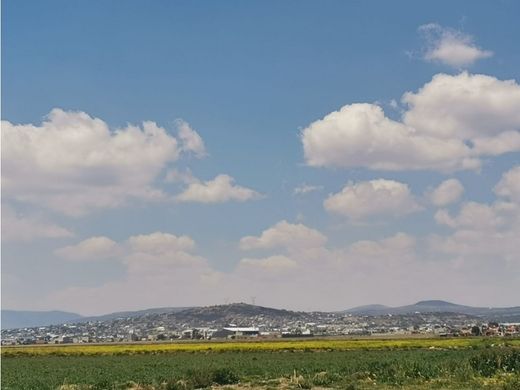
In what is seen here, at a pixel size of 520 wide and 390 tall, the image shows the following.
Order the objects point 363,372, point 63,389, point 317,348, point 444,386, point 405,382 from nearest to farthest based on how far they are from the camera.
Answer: point 444,386
point 405,382
point 63,389
point 363,372
point 317,348

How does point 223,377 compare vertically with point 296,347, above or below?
above

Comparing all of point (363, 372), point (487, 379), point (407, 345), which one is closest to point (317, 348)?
point (407, 345)

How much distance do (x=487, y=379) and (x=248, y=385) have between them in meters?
13.0

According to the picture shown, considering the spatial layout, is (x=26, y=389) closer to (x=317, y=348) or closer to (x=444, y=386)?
(x=444, y=386)

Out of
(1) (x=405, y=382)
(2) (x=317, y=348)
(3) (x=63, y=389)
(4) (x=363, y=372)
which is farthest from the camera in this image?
(2) (x=317, y=348)

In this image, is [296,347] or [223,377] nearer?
[223,377]

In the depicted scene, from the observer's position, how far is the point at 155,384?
36.4m

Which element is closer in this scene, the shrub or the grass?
the shrub

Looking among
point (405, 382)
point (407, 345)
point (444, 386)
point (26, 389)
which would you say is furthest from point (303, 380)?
point (407, 345)

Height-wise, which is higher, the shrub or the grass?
the shrub

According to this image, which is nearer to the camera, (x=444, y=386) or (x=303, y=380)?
(x=444, y=386)

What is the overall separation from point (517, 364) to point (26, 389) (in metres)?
29.1

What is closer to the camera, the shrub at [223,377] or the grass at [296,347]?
the shrub at [223,377]

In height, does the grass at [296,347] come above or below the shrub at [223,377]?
below
